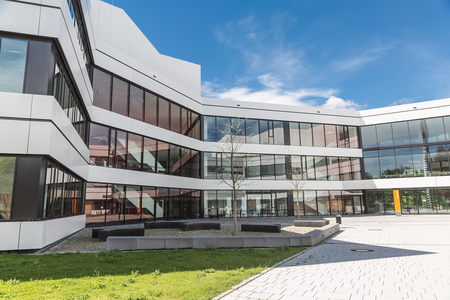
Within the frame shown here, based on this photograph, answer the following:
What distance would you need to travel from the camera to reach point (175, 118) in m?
29.3

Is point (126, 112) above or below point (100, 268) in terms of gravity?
above

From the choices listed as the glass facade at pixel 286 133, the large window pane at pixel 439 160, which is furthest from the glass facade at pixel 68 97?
the large window pane at pixel 439 160

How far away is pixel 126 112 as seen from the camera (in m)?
24.0

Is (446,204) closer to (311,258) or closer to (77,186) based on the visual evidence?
(311,258)

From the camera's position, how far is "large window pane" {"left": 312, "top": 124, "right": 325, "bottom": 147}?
38.2 m

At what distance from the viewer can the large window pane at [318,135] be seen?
38.2 m

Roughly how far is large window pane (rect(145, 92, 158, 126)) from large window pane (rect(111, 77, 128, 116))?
7.29 feet

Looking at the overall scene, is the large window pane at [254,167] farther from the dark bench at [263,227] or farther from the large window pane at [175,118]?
the dark bench at [263,227]

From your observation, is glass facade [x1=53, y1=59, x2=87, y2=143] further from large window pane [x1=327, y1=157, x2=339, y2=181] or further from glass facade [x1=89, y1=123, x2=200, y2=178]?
large window pane [x1=327, y1=157, x2=339, y2=181]

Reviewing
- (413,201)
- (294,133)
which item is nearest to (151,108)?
(294,133)

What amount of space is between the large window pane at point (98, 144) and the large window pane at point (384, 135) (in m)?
32.4

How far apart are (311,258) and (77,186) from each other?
47.2 ft

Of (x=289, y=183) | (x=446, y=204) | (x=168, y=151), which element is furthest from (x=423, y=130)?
(x=168, y=151)

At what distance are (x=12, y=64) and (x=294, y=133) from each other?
31001 millimetres
